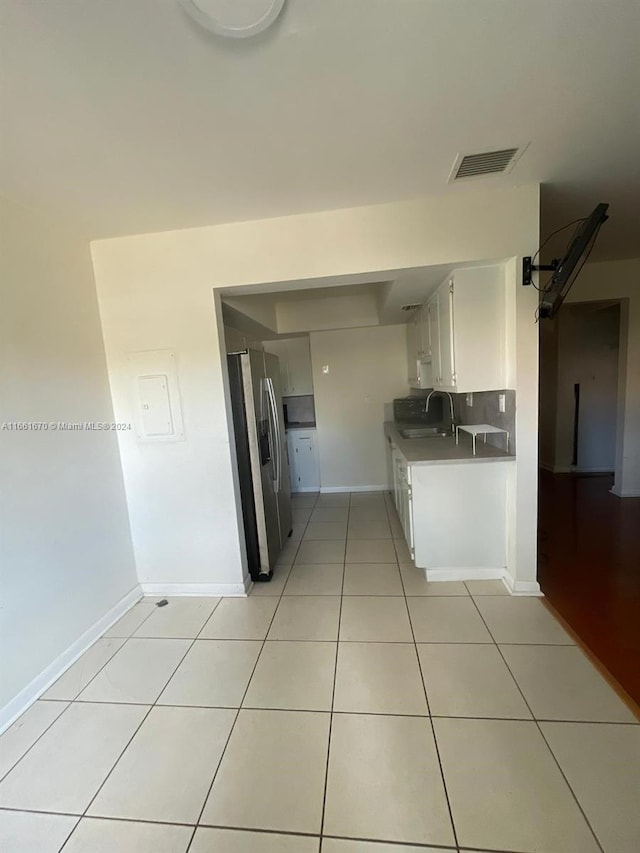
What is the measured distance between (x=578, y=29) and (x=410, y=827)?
260 centimetres

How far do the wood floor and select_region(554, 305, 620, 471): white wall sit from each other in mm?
881

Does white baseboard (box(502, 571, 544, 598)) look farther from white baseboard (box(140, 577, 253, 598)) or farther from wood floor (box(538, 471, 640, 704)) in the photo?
white baseboard (box(140, 577, 253, 598))

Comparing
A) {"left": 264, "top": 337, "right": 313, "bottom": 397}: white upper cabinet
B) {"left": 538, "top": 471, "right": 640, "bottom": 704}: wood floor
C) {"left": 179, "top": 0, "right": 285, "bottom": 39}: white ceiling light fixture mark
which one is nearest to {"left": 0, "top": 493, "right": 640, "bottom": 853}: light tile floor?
{"left": 538, "top": 471, "right": 640, "bottom": 704}: wood floor

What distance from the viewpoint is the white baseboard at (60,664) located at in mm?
1659

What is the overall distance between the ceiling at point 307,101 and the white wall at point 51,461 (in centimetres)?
36

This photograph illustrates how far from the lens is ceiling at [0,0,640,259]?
3.34ft

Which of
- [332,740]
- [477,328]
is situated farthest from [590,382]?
[332,740]

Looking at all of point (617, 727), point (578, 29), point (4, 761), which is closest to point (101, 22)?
point (578, 29)

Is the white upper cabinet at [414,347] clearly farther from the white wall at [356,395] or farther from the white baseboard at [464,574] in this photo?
the white baseboard at [464,574]

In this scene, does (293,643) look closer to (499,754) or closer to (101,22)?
(499,754)

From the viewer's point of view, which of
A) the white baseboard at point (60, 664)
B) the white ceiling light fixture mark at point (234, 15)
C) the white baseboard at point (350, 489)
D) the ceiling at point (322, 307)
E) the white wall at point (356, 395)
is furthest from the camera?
the white baseboard at point (350, 489)

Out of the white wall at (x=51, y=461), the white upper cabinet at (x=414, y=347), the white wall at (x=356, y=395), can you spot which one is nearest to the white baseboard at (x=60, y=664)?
the white wall at (x=51, y=461)

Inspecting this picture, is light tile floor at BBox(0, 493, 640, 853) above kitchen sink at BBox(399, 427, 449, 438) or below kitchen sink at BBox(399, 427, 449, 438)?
below

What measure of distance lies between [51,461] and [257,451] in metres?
1.24
